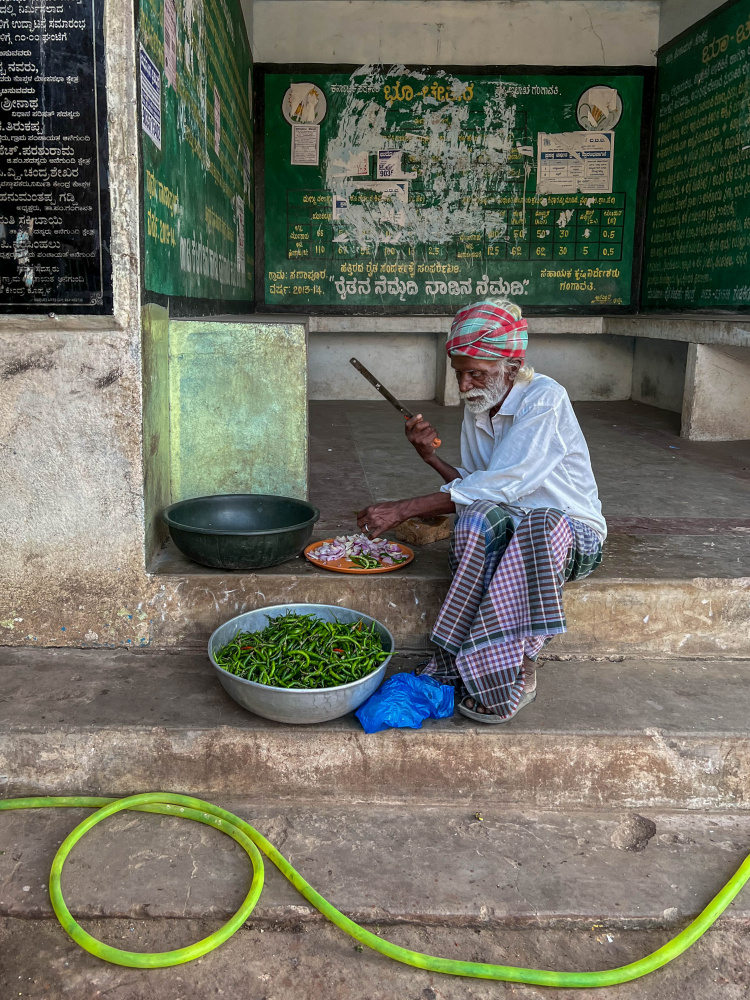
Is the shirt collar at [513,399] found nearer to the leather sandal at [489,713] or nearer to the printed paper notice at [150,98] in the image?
the leather sandal at [489,713]

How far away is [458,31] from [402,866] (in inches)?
271

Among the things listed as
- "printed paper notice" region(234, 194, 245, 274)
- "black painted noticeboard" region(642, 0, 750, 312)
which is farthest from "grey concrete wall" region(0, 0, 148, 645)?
"black painted noticeboard" region(642, 0, 750, 312)

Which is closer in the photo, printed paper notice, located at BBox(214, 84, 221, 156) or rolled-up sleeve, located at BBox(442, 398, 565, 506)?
rolled-up sleeve, located at BBox(442, 398, 565, 506)

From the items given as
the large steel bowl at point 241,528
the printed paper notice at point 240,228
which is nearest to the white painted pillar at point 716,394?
the printed paper notice at point 240,228

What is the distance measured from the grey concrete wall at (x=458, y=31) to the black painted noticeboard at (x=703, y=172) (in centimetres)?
50

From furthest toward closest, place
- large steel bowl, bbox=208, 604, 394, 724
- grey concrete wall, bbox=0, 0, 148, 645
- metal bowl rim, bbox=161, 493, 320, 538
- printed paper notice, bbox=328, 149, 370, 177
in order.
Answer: printed paper notice, bbox=328, 149, 370, 177
metal bowl rim, bbox=161, 493, 320, 538
grey concrete wall, bbox=0, 0, 148, 645
large steel bowl, bbox=208, 604, 394, 724

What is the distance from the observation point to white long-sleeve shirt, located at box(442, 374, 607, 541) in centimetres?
265

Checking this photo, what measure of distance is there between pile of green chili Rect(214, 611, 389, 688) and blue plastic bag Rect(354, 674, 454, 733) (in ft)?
0.30

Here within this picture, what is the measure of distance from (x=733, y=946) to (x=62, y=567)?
2.38 meters

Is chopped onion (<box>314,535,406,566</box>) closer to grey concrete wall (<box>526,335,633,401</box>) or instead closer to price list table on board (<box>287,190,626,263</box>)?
price list table on board (<box>287,190,626,263</box>)

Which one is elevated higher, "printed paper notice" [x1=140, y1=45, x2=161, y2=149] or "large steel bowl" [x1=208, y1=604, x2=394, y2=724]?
"printed paper notice" [x1=140, y1=45, x2=161, y2=149]

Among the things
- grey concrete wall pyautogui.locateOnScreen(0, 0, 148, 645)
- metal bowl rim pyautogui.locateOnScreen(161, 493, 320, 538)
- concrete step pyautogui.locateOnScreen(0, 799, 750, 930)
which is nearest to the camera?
concrete step pyautogui.locateOnScreen(0, 799, 750, 930)

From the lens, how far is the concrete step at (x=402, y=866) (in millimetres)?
2115

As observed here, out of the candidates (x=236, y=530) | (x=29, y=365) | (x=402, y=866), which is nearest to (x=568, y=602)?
(x=402, y=866)
